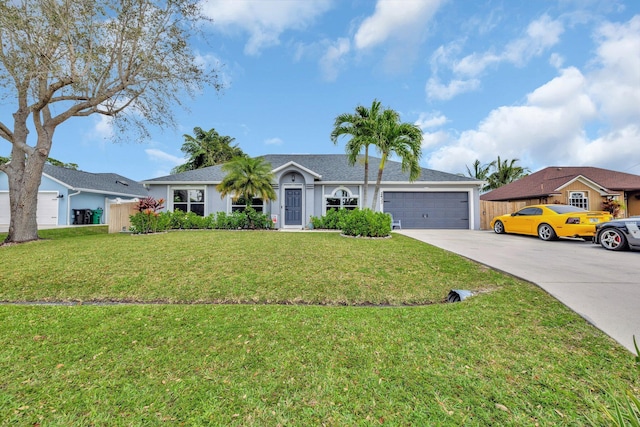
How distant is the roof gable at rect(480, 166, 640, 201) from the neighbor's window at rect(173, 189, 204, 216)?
2067 centimetres

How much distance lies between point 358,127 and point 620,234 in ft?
30.7

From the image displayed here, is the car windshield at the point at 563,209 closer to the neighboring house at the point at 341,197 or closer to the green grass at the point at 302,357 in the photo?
the neighboring house at the point at 341,197

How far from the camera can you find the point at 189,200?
1627 cm

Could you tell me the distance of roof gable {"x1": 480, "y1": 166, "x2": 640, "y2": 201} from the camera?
1712 cm

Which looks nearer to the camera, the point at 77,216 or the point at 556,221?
the point at 556,221

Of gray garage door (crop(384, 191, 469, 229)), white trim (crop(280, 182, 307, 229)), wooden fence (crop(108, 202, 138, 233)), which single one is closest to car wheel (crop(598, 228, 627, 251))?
gray garage door (crop(384, 191, 469, 229))

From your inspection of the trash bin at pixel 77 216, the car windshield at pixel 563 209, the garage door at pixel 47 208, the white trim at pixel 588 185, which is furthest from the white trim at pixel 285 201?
the garage door at pixel 47 208

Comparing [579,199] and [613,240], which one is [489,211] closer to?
[579,199]

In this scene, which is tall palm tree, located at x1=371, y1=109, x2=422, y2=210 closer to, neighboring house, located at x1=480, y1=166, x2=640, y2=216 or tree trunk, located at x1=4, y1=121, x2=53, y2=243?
neighboring house, located at x1=480, y1=166, x2=640, y2=216

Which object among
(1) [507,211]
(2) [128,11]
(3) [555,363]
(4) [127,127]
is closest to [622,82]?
(1) [507,211]

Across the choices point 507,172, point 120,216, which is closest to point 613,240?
point 120,216

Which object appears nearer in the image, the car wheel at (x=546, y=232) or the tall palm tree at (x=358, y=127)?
Result: the car wheel at (x=546, y=232)

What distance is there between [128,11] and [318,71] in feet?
30.2

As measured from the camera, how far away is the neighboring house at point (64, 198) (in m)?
18.5
